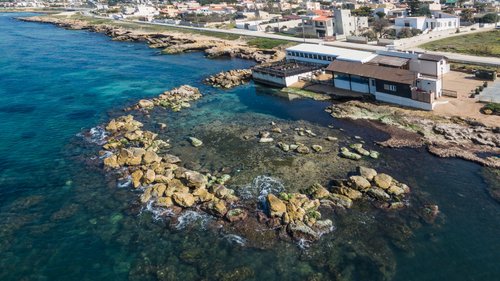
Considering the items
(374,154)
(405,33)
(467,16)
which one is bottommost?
(374,154)

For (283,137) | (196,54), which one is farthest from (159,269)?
(196,54)

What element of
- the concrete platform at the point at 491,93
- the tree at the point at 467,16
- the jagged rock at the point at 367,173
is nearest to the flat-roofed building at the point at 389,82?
the concrete platform at the point at 491,93

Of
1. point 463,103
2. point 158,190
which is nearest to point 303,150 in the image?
point 158,190

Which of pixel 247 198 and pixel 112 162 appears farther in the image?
pixel 112 162

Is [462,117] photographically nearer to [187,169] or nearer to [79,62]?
[187,169]

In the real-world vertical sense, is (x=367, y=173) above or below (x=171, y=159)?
below

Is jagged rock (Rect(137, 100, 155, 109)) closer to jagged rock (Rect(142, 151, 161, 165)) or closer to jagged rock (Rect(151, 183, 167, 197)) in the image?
jagged rock (Rect(142, 151, 161, 165))

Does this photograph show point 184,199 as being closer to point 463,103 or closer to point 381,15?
point 463,103
